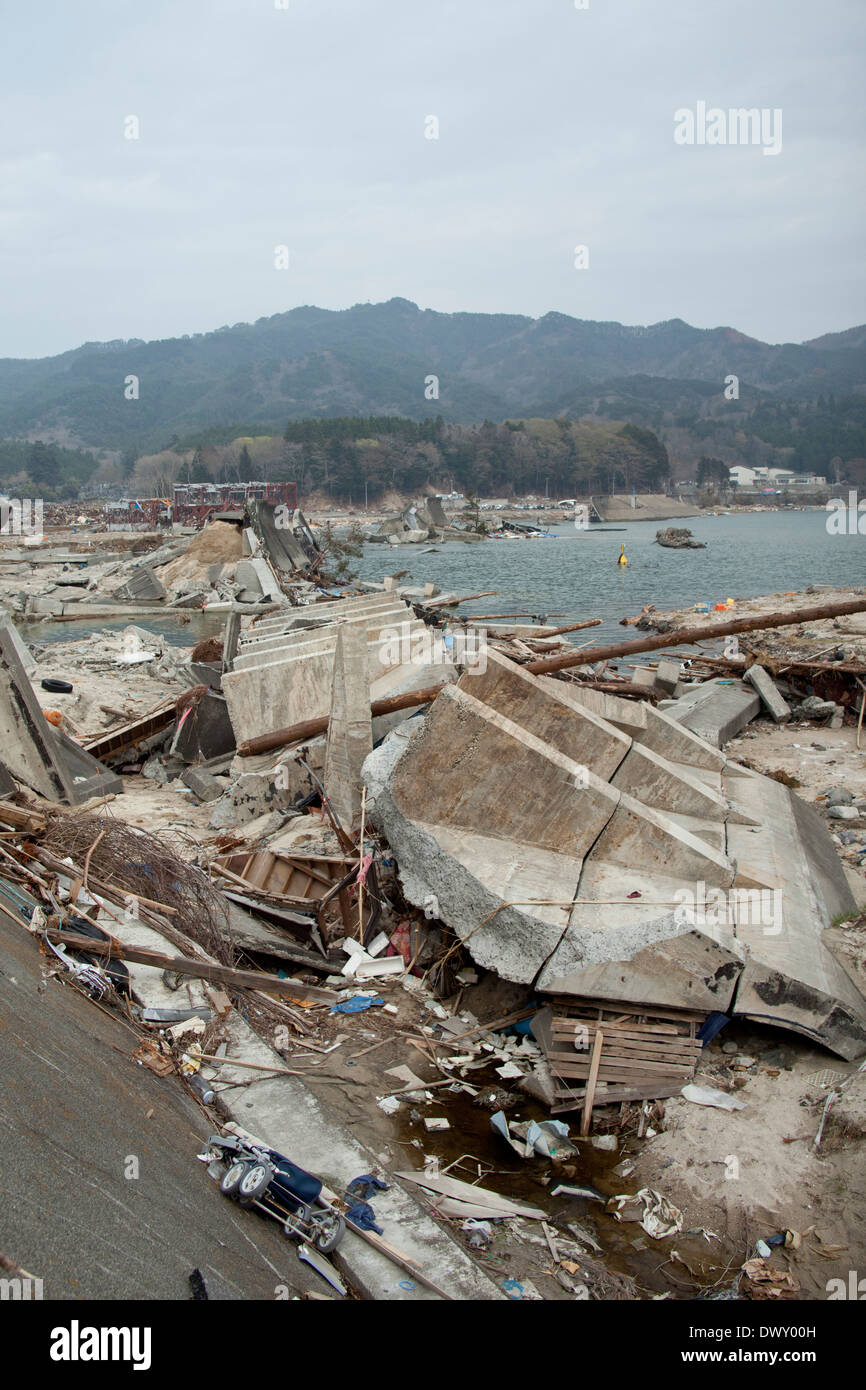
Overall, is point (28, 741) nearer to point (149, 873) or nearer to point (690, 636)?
point (149, 873)

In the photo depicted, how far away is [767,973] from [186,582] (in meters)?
28.9

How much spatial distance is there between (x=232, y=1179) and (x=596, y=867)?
296 centimetres

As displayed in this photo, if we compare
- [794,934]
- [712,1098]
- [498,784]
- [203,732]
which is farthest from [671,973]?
[203,732]

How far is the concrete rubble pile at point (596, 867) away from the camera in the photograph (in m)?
5.03

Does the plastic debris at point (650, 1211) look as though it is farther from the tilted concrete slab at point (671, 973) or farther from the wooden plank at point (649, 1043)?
the tilted concrete slab at point (671, 973)

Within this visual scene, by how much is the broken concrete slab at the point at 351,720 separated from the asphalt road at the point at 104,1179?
340 cm

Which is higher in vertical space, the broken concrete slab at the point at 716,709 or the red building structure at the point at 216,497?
the red building structure at the point at 216,497

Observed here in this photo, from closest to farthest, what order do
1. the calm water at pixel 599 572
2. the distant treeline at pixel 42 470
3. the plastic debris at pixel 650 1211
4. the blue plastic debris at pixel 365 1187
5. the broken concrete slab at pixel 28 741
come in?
the blue plastic debris at pixel 365 1187 → the plastic debris at pixel 650 1211 → the broken concrete slab at pixel 28 741 → the calm water at pixel 599 572 → the distant treeline at pixel 42 470

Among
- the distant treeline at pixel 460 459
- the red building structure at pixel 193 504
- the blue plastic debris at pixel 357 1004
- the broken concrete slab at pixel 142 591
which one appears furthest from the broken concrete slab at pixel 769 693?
the distant treeline at pixel 460 459

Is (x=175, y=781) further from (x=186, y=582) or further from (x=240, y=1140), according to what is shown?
(x=186, y=582)

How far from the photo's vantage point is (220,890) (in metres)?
6.25

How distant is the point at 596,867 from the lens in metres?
5.68

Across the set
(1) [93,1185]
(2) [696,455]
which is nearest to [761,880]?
(1) [93,1185]

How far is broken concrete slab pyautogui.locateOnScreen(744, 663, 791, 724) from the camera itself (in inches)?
498
